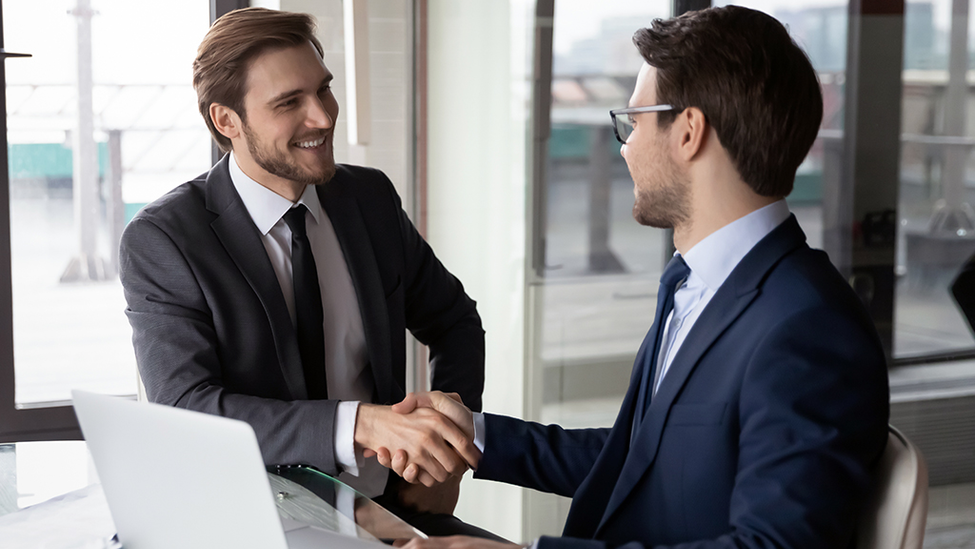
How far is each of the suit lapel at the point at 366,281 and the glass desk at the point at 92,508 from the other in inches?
14.3

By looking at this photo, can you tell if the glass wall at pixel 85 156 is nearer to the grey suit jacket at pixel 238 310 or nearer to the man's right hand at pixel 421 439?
the grey suit jacket at pixel 238 310

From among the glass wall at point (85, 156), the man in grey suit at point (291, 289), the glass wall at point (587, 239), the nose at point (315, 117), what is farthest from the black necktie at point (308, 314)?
the glass wall at point (85, 156)

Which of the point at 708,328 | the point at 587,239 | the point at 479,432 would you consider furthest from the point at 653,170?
the point at 587,239

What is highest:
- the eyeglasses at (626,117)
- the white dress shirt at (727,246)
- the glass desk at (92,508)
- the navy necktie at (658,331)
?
the eyeglasses at (626,117)

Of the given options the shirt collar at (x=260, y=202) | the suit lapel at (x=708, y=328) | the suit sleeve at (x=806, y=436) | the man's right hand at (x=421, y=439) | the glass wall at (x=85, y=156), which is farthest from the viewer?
the glass wall at (x=85, y=156)

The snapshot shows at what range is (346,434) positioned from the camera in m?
1.59

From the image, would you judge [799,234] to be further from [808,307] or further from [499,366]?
[499,366]

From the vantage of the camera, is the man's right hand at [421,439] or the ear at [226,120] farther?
the ear at [226,120]

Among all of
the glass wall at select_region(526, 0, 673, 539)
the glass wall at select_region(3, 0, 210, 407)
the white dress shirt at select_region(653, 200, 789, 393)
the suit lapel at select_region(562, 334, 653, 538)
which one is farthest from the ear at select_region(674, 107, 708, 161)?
the glass wall at select_region(3, 0, 210, 407)

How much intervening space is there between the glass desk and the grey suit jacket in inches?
4.5

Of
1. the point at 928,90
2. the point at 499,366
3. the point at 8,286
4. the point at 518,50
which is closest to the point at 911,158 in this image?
the point at 928,90

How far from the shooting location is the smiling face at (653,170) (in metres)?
1.34

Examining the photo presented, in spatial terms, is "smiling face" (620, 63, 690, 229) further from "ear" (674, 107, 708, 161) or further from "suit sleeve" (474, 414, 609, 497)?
"suit sleeve" (474, 414, 609, 497)

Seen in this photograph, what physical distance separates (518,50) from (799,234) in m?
1.83
